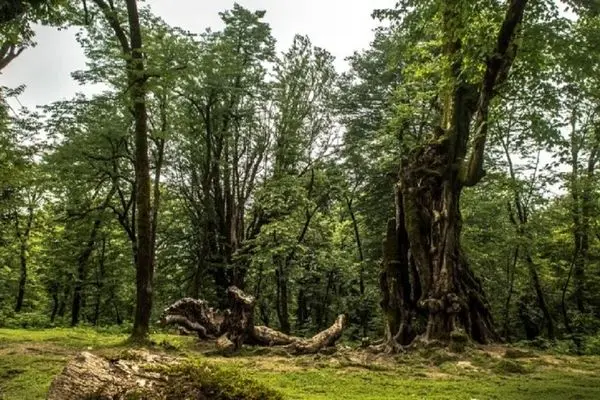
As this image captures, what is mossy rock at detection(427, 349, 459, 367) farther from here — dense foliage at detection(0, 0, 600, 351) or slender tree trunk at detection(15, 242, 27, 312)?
slender tree trunk at detection(15, 242, 27, 312)

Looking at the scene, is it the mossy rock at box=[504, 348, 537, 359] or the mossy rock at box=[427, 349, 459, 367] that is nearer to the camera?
the mossy rock at box=[427, 349, 459, 367]

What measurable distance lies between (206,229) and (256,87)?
637 cm

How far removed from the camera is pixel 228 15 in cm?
2058

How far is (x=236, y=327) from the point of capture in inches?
435

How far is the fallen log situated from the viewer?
10719 millimetres

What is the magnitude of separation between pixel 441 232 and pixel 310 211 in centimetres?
1214

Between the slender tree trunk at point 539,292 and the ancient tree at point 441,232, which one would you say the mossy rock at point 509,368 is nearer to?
the ancient tree at point 441,232

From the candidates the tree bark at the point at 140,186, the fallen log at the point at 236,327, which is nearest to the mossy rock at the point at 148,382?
the fallen log at the point at 236,327

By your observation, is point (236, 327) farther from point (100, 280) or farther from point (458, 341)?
point (100, 280)

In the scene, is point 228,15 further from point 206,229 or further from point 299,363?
point 299,363

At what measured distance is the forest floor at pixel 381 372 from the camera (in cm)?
609

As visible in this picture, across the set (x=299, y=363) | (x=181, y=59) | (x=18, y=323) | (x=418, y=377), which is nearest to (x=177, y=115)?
(x=181, y=59)

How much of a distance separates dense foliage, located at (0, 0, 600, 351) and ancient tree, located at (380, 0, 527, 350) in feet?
3.13

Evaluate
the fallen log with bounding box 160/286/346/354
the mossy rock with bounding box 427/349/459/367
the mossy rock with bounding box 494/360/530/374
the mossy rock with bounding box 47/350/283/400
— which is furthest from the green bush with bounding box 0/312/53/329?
the mossy rock with bounding box 47/350/283/400
